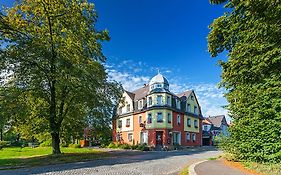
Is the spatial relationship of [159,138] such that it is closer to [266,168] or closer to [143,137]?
[143,137]

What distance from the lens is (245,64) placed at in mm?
14438

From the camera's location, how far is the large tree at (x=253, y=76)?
11.9 metres

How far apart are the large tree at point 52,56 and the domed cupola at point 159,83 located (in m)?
20.1

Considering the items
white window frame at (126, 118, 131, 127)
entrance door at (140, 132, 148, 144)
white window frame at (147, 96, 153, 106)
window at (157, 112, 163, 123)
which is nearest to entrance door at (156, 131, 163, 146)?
window at (157, 112, 163, 123)

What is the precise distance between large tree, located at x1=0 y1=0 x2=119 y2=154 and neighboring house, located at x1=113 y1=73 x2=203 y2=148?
19.9 meters

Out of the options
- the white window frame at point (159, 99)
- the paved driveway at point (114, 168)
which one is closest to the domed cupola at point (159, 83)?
the white window frame at point (159, 99)

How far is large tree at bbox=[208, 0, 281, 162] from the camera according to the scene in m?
11.9

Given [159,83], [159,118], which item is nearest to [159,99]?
[159,83]

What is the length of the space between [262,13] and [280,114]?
4374 mm

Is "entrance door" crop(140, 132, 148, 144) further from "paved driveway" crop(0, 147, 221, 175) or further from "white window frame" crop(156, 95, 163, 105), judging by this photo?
"paved driveway" crop(0, 147, 221, 175)

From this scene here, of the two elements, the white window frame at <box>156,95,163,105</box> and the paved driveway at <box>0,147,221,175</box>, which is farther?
the white window frame at <box>156,95,163,105</box>

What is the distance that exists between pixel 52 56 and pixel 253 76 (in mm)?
14613

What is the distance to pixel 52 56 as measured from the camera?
68.6 feet

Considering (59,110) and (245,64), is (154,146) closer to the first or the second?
(59,110)
